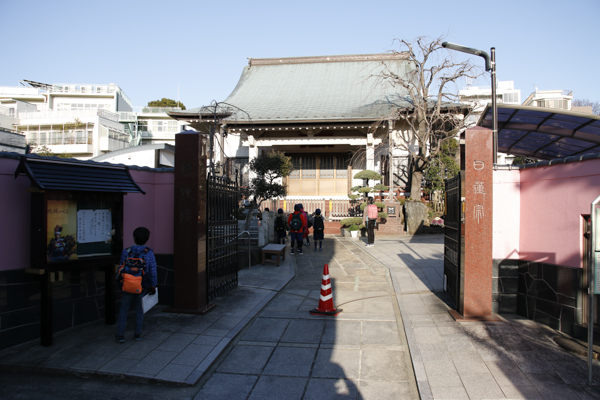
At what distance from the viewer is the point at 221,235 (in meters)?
7.15

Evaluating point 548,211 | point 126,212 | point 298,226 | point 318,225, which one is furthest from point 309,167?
point 548,211

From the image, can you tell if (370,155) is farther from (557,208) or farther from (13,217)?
(13,217)

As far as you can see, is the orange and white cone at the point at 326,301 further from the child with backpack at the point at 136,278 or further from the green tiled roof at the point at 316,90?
the green tiled roof at the point at 316,90

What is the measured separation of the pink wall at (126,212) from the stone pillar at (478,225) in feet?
16.1

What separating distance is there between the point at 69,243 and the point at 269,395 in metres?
3.37

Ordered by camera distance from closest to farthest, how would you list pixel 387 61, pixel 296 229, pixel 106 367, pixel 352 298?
pixel 106 367, pixel 352 298, pixel 296 229, pixel 387 61

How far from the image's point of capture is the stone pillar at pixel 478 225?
5.70 meters

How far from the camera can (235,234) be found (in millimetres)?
7809

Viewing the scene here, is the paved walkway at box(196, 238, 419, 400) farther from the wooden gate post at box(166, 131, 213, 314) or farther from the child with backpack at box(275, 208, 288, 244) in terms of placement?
the child with backpack at box(275, 208, 288, 244)

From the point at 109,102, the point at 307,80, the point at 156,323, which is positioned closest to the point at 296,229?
the point at 156,323

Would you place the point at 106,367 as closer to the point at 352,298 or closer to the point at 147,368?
the point at 147,368

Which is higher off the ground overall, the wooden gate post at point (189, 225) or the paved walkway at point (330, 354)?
the wooden gate post at point (189, 225)

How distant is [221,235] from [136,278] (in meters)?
2.37

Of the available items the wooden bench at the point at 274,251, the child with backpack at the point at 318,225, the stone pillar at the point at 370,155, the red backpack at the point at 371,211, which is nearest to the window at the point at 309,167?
the stone pillar at the point at 370,155
